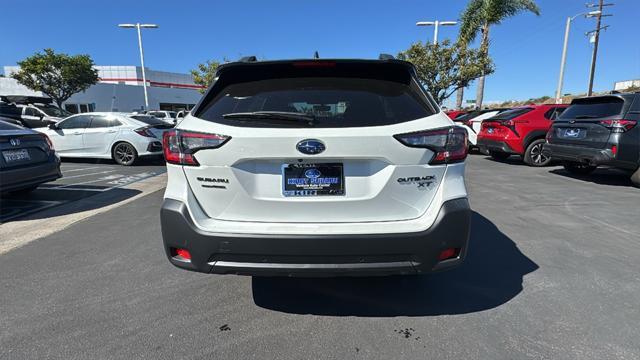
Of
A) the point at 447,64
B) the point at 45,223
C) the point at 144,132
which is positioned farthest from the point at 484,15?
the point at 45,223

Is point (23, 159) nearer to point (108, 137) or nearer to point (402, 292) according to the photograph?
point (108, 137)

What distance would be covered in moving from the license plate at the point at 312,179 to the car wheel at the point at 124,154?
8.91 meters

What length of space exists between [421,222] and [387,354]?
2.70 ft

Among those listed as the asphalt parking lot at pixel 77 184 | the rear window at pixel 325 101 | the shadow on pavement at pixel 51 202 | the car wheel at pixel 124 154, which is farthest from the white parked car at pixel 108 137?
the rear window at pixel 325 101

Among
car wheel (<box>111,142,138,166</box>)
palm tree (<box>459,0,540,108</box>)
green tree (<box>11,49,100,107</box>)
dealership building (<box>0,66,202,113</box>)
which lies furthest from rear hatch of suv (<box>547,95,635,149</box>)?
dealership building (<box>0,66,202,113</box>)

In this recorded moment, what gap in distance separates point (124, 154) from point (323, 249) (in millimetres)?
9426

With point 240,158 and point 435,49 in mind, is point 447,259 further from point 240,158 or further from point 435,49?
point 435,49

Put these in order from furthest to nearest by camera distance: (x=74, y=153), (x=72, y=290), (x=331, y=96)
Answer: (x=74, y=153) → (x=72, y=290) → (x=331, y=96)

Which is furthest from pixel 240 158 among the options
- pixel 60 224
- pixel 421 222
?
pixel 60 224

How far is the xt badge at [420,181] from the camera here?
2008 millimetres

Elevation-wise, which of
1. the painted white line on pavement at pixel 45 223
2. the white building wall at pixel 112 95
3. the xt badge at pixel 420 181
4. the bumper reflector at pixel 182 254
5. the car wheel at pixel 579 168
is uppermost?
the white building wall at pixel 112 95

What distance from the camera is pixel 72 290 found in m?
2.77

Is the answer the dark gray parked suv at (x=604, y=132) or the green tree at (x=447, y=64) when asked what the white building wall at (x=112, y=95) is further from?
the dark gray parked suv at (x=604, y=132)

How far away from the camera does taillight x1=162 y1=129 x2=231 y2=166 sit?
2012mm
